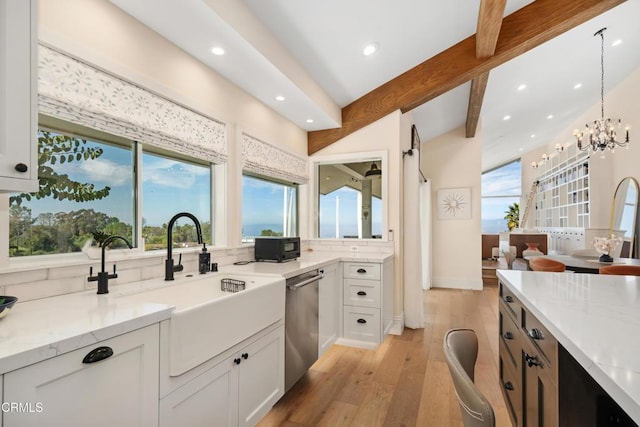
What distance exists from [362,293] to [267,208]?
4.49 ft

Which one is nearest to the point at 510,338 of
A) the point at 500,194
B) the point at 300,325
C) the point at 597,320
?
the point at 597,320

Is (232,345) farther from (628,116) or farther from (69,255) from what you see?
(628,116)

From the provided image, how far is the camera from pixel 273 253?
289 cm

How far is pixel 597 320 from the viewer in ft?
3.41

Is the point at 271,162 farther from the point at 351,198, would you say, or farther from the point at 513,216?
the point at 513,216

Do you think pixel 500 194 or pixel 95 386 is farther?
pixel 500 194

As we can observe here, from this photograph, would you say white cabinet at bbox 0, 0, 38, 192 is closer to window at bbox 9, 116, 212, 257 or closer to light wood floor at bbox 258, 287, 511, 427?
window at bbox 9, 116, 212, 257

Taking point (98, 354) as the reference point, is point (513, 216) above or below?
above

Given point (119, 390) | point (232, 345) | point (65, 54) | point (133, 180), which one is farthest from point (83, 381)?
point (65, 54)

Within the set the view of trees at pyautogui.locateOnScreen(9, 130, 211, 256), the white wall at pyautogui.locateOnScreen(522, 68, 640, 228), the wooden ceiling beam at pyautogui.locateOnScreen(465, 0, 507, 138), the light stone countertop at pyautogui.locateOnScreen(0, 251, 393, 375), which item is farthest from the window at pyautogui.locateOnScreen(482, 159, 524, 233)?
the light stone countertop at pyautogui.locateOnScreen(0, 251, 393, 375)

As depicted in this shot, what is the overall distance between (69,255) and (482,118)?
6.66 metres

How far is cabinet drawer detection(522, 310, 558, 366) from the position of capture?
1.04 m

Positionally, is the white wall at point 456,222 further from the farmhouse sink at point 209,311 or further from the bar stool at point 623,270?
the farmhouse sink at point 209,311

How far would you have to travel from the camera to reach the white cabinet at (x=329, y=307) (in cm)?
282
